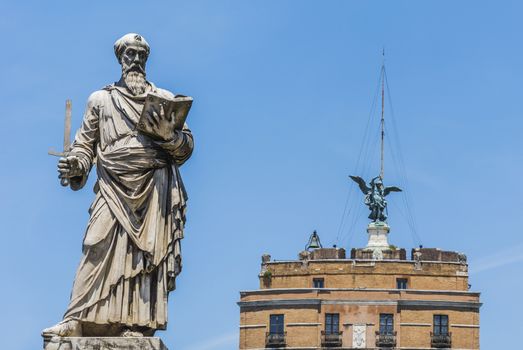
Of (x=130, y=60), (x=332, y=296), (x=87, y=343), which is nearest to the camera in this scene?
(x=87, y=343)

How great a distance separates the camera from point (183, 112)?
16469mm

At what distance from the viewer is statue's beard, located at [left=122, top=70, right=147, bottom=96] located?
17016 millimetres

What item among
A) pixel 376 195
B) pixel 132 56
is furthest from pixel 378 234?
pixel 132 56

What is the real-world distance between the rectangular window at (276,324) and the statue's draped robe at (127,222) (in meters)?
145

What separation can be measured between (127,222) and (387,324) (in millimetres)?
146573

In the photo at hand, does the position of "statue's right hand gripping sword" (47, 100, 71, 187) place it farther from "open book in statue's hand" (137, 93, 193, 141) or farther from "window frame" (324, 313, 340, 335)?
"window frame" (324, 313, 340, 335)

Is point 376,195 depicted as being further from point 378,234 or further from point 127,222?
point 127,222

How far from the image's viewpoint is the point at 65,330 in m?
16.0

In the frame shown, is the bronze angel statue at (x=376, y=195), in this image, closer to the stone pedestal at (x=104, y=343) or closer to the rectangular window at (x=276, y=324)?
the rectangular window at (x=276, y=324)

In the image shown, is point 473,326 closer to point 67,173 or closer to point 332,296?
point 332,296

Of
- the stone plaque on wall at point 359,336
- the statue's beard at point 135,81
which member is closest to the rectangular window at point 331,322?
the stone plaque on wall at point 359,336

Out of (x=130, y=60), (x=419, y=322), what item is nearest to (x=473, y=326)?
(x=419, y=322)

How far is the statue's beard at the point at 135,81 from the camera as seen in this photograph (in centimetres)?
1702

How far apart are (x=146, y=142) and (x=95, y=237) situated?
1.10 meters
